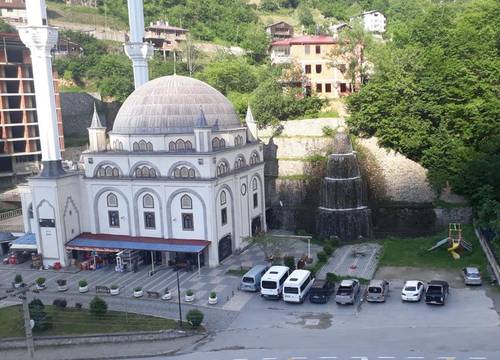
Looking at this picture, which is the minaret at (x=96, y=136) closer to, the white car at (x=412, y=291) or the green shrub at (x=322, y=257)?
the green shrub at (x=322, y=257)

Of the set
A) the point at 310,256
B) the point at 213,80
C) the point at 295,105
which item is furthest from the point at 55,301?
the point at 213,80

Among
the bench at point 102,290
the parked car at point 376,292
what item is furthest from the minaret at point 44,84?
the parked car at point 376,292

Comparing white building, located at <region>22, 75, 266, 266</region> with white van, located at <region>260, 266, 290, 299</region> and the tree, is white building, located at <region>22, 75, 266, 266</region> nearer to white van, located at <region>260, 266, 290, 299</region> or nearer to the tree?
white van, located at <region>260, 266, 290, 299</region>

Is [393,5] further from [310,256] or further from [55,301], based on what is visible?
[55,301]

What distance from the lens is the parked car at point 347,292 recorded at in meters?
33.6

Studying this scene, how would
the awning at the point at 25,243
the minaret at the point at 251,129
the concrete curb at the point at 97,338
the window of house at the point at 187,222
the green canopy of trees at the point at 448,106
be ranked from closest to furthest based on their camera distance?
the concrete curb at the point at 97,338 < the window of house at the point at 187,222 < the awning at the point at 25,243 < the green canopy of trees at the point at 448,106 < the minaret at the point at 251,129

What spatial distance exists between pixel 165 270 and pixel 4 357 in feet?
51.6

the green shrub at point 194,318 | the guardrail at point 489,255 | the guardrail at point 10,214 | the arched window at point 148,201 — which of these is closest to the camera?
the green shrub at point 194,318

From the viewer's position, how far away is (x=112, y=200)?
46219 mm

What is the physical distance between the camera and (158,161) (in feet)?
145

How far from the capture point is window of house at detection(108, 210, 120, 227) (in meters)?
46.2

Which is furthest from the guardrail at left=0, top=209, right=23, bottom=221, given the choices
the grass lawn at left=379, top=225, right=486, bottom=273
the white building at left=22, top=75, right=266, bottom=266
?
the grass lawn at left=379, top=225, right=486, bottom=273

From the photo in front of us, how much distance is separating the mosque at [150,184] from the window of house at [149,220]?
88 mm

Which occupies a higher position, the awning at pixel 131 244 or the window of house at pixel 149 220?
the window of house at pixel 149 220
